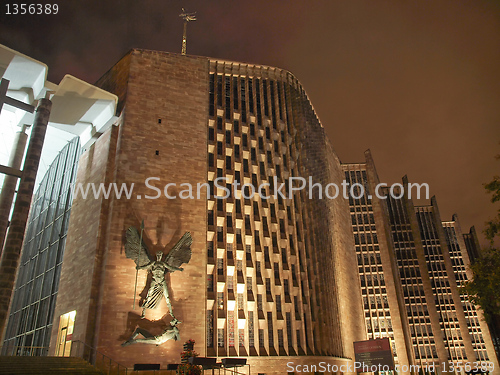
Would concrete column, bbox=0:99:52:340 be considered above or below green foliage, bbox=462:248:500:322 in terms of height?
above

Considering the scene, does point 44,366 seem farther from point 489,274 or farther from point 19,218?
point 489,274

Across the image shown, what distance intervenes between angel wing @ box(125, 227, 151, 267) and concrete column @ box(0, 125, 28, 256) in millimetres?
5937

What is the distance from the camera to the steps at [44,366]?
48.4 feet

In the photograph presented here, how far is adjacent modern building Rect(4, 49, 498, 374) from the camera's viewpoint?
66.5 ft

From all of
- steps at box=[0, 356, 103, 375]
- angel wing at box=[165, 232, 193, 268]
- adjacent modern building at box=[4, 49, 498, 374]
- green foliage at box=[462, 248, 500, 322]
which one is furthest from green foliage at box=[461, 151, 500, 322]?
steps at box=[0, 356, 103, 375]

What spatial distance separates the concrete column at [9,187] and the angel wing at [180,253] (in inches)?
315

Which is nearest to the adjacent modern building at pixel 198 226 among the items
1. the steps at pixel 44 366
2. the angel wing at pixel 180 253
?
the angel wing at pixel 180 253

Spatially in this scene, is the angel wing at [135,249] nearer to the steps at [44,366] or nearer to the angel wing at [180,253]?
the angel wing at [180,253]

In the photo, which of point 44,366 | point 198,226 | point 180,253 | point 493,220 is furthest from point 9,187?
point 493,220

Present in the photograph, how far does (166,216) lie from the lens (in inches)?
868

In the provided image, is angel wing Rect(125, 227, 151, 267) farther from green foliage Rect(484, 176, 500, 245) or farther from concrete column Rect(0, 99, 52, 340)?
green foliage Rect(484, 176, 500, 245)

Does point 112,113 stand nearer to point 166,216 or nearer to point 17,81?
point 17,81

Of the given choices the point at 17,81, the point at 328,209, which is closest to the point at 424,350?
the point at 328,209

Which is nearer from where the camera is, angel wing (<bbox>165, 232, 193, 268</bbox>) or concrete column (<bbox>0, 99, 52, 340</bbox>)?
concrete column (<bbox>0, 99, 52, 340</bbox>)
